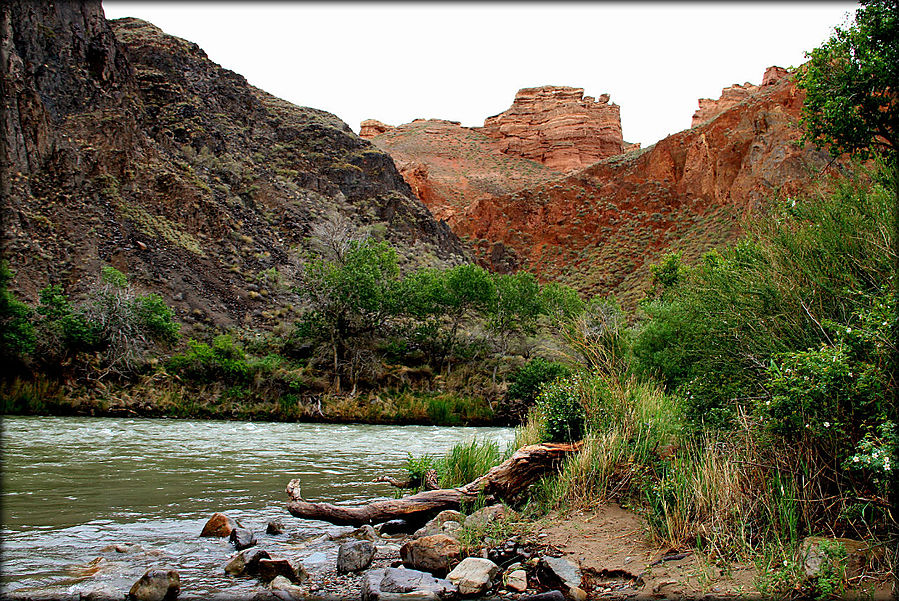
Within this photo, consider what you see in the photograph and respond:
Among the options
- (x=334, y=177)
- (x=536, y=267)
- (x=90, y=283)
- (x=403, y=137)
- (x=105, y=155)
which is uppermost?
(x=403, y=137)

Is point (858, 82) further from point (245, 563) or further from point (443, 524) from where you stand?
point (245, 563)

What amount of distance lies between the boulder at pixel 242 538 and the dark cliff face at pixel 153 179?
Result: 993 inches

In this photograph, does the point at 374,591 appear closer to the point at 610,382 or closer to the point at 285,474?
the point at 610,382

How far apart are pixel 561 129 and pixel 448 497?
98.3 metres

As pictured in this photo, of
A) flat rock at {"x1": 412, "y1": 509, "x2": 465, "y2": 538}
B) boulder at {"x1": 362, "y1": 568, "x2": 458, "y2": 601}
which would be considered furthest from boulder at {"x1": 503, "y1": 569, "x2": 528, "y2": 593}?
flat rock at {"x1": 412, "y1": 509, "x2": 465, "y2": 538}

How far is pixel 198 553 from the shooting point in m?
5.48

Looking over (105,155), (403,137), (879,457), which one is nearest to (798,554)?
(879,457)

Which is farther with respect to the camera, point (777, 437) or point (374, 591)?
point (777, 437)

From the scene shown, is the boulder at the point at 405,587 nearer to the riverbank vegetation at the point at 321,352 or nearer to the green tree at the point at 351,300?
the riverbank vegetation at the point at 321,352

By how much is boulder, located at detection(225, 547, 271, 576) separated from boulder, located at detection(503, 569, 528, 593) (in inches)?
88.4

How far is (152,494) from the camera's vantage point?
8.23m

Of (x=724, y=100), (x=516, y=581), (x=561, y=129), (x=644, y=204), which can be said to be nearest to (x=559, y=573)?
(x=516, y=581)

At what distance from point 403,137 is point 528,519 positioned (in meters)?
94.4

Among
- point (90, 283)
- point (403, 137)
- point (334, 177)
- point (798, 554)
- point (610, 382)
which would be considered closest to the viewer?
point (798, 554)
